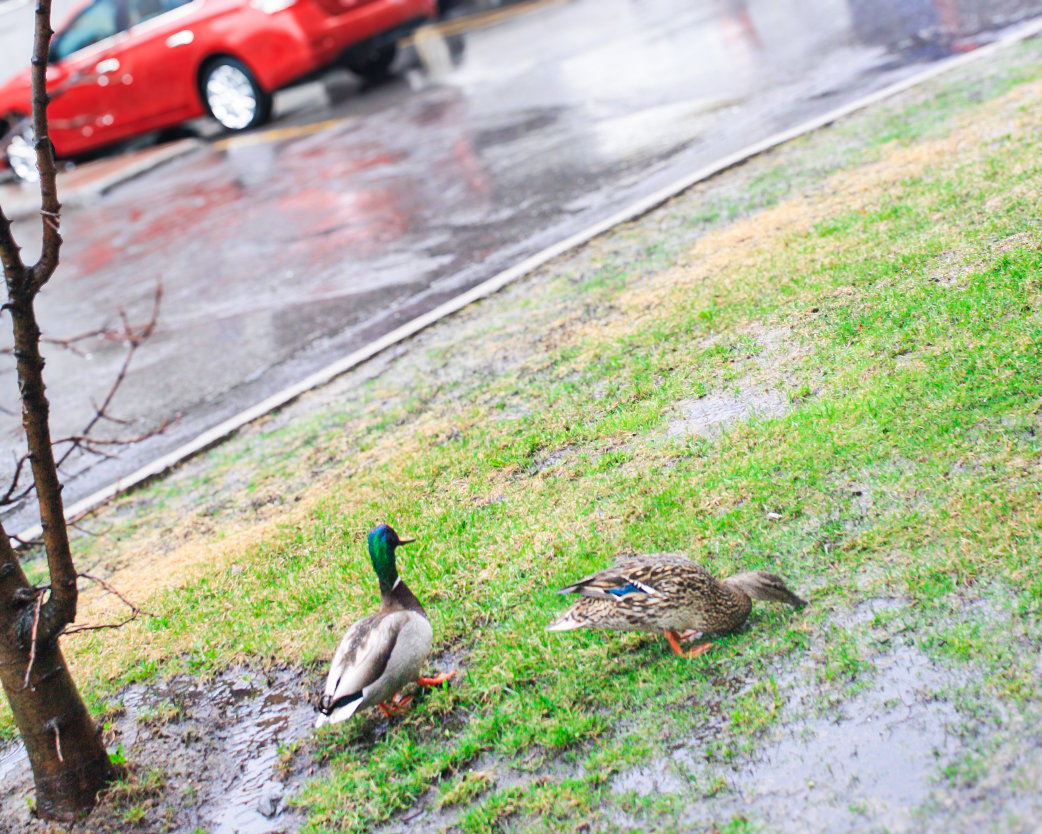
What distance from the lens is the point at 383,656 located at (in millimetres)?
3688

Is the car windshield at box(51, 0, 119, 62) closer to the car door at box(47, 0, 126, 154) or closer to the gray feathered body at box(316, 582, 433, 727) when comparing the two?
the car door at box(47, 0, 126, 154)

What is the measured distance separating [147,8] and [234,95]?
5.66ft

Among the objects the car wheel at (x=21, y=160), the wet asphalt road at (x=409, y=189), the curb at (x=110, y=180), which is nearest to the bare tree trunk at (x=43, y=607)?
the wet asphalt road at (x=409, y=189)

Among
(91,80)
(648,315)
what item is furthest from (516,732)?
(91,80)

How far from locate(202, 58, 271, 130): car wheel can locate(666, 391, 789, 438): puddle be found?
38.4ft

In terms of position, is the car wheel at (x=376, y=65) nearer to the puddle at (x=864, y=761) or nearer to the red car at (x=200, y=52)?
the red car at (x=200, y=52)

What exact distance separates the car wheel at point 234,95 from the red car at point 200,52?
0.05 feet

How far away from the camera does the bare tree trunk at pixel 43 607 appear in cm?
337

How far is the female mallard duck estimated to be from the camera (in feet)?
11.7

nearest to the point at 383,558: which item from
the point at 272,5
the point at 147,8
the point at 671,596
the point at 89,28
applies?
the point at 671,596

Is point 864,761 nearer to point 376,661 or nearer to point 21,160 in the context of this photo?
point 376,661

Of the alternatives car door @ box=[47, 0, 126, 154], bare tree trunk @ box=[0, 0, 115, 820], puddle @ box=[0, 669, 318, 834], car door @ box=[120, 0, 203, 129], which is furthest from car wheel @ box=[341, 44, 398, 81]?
bare tree trunk @ box=[0, 0, 115, 820]

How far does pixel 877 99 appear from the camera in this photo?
8.56 meters

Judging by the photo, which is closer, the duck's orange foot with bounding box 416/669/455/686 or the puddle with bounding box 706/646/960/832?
the puddle with bounding box 706/646/960/832
